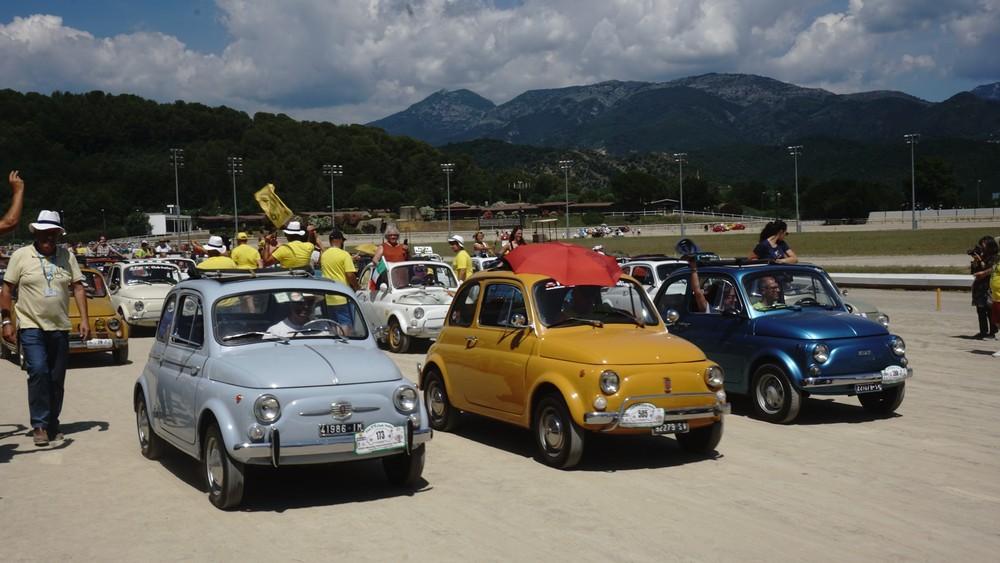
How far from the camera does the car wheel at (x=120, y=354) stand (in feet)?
53.0

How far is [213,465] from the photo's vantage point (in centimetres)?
708

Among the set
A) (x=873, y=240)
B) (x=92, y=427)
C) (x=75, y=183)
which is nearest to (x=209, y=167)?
(x=75, y=183)

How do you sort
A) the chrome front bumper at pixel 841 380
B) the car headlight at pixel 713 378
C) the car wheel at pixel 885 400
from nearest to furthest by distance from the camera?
the car headlight at pixel 713 378, the chrome front bumper at pixel 841 380, the car wheel at pixel 885 400

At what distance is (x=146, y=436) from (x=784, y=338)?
6443mm

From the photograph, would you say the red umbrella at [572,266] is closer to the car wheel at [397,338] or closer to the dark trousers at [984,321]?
the car wheel at [397,338]

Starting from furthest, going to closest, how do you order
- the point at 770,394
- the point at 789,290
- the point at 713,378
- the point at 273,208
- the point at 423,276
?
1. the point at 423,276
2. the point at 273,208
3. the point at 789,290
4. the point at 770,394
5. the point at 713,378

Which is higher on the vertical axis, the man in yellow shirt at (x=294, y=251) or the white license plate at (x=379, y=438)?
the man in yellow shirt at (x=294, y=251)

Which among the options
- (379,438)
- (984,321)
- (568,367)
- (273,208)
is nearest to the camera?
(379,438)

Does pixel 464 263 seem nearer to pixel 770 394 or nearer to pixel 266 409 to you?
pixel 770 394

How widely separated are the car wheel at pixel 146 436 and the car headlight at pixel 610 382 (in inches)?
160

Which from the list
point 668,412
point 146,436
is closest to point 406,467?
point 668,412

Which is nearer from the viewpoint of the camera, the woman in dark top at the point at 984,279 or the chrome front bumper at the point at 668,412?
the chrome front bumper at the point at 668,412

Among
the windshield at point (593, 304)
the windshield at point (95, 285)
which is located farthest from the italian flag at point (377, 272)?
the windshield at point (593, 304)

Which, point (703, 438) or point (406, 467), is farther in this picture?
point (703, 438)
